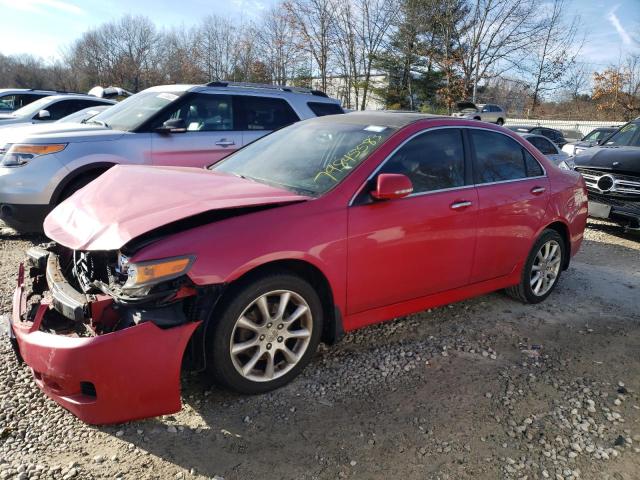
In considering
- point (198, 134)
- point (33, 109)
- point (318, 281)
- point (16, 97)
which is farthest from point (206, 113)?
point (16, 97)

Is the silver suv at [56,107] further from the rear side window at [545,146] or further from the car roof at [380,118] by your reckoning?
the rear side window at [545,146]

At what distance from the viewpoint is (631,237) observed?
7.46 meters

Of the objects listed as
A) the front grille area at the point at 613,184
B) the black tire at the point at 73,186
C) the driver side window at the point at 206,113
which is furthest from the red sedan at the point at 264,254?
the front grille area at the point at 613,184

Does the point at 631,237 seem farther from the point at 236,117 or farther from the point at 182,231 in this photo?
the point at 182,231

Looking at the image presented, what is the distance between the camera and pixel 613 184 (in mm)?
7031

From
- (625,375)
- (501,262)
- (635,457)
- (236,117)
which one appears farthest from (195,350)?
(236,117)

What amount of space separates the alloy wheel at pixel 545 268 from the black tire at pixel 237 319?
254 cm

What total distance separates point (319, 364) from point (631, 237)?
6491 mm

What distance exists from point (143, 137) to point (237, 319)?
156 inches

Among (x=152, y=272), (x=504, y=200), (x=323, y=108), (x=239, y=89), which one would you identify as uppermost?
(x=239, y=89)

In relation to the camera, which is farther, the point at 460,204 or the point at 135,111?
the point at 135,111

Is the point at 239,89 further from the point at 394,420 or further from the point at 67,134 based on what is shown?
the point at 394,420

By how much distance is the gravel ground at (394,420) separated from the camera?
2.34 m

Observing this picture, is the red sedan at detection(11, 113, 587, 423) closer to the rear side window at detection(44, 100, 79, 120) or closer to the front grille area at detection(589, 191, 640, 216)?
the front grille area at detection(589, 191, 640, 216)
